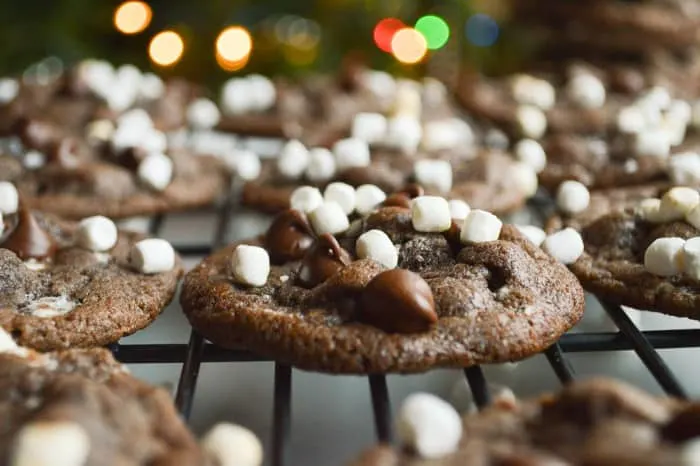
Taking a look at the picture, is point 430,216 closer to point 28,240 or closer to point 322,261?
point 322,261

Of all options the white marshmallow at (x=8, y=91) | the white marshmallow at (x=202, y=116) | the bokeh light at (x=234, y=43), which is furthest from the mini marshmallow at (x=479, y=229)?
the bokeh light at (x=234, y=43)

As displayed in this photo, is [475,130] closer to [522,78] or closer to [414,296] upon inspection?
[522,78]

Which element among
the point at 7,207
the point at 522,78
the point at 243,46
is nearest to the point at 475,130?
the point at 522,78

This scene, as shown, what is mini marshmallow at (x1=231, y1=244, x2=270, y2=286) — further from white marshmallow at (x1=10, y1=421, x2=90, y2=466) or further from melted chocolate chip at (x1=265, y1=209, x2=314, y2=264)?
white marshmallow at (x1=10, y1=421, x2=90, y2=466)

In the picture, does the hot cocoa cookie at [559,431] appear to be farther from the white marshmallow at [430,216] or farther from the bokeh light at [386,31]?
the bokeh light at [386,31]

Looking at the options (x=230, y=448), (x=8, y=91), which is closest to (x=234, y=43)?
(x=8, y=91)

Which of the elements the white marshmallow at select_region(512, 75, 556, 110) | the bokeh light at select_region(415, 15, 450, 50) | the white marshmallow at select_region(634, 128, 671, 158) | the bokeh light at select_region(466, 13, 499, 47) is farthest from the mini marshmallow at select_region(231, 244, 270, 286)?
the bokeh light at select_region(466, 13, 499, 47)
